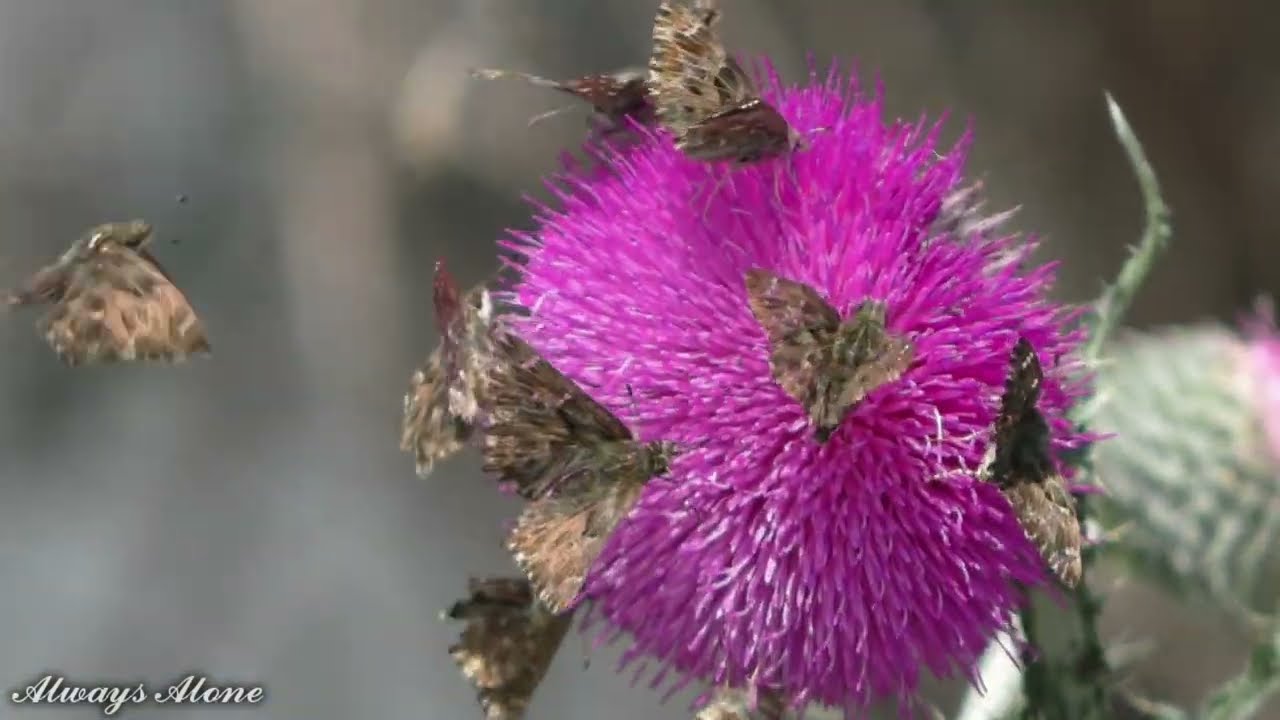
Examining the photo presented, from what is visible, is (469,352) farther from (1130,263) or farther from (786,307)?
(1130,263)

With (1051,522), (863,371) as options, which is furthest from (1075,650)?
(863,371)

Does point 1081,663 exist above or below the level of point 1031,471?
below

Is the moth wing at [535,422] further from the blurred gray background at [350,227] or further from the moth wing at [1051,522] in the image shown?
the blurred gray background at [350,227]

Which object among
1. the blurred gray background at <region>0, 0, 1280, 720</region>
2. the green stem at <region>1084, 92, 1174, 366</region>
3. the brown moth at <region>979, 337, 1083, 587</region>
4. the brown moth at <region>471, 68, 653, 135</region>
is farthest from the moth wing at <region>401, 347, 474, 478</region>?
the blurred gray background at <region>0, 0, 1280, 720</region>

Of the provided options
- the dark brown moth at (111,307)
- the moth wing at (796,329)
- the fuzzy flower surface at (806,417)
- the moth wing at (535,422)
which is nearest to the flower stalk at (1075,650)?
the fuzzy flower surface at (806,417)

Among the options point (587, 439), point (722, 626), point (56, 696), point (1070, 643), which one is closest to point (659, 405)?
point (587, 439)
